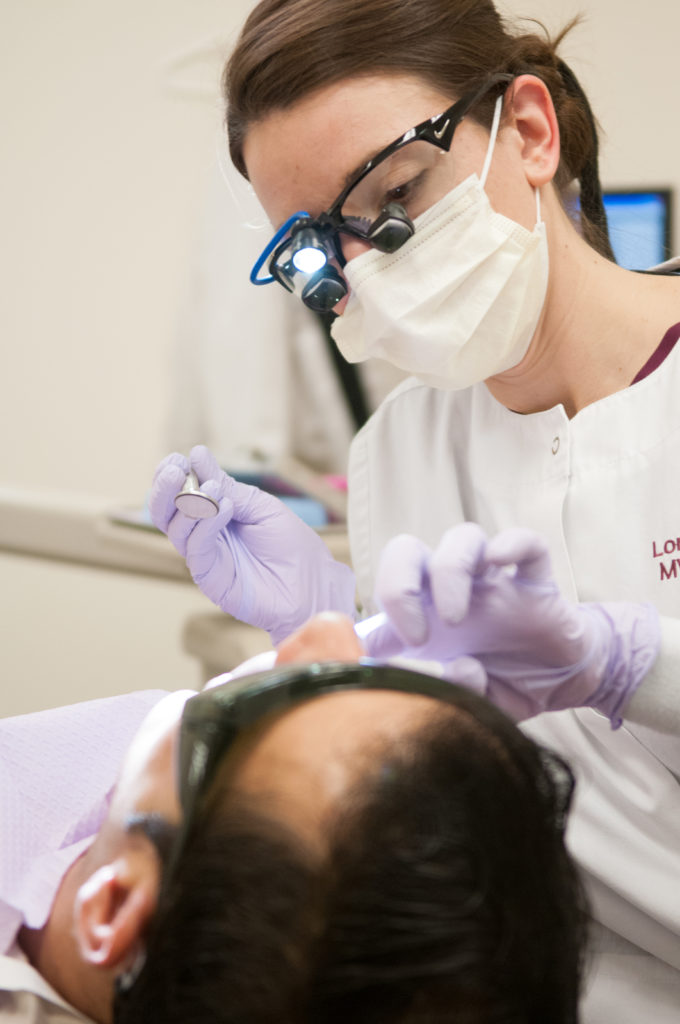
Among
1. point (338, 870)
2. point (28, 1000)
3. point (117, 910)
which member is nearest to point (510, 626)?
point (338, 870)

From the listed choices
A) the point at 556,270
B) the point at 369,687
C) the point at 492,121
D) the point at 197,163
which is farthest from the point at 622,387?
the point at 197,163

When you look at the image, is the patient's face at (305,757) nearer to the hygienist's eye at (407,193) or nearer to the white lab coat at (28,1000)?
the white lab coat at (28,1000)

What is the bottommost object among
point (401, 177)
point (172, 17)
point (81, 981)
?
point (81, 981)

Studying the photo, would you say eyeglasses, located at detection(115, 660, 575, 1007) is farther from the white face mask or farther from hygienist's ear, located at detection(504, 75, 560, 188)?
hygienist's ear, located at detection(504, 75, 560, 188)

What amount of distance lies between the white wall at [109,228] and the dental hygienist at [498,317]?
2.07 meters

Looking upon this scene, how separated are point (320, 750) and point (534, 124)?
1.01 meters

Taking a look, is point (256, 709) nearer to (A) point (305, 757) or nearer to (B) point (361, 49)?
(A) point (305, 757)

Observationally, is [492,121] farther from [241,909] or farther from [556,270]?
[241,909]

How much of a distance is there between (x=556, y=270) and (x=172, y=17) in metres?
2.67

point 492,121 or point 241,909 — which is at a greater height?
point 492,121

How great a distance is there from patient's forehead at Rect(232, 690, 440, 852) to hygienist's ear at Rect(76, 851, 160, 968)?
0.40ft

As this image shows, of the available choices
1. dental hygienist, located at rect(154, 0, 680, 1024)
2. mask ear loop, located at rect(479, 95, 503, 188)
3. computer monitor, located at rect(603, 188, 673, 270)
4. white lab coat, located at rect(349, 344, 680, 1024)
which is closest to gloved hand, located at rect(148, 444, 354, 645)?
dental hygienist, located at rect(154, 0, 680, 1024)

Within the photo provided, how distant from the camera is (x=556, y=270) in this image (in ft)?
4.75

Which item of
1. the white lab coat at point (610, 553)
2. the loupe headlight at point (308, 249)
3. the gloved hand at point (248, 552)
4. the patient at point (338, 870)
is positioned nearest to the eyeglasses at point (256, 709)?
the patient at point (338, 870)
